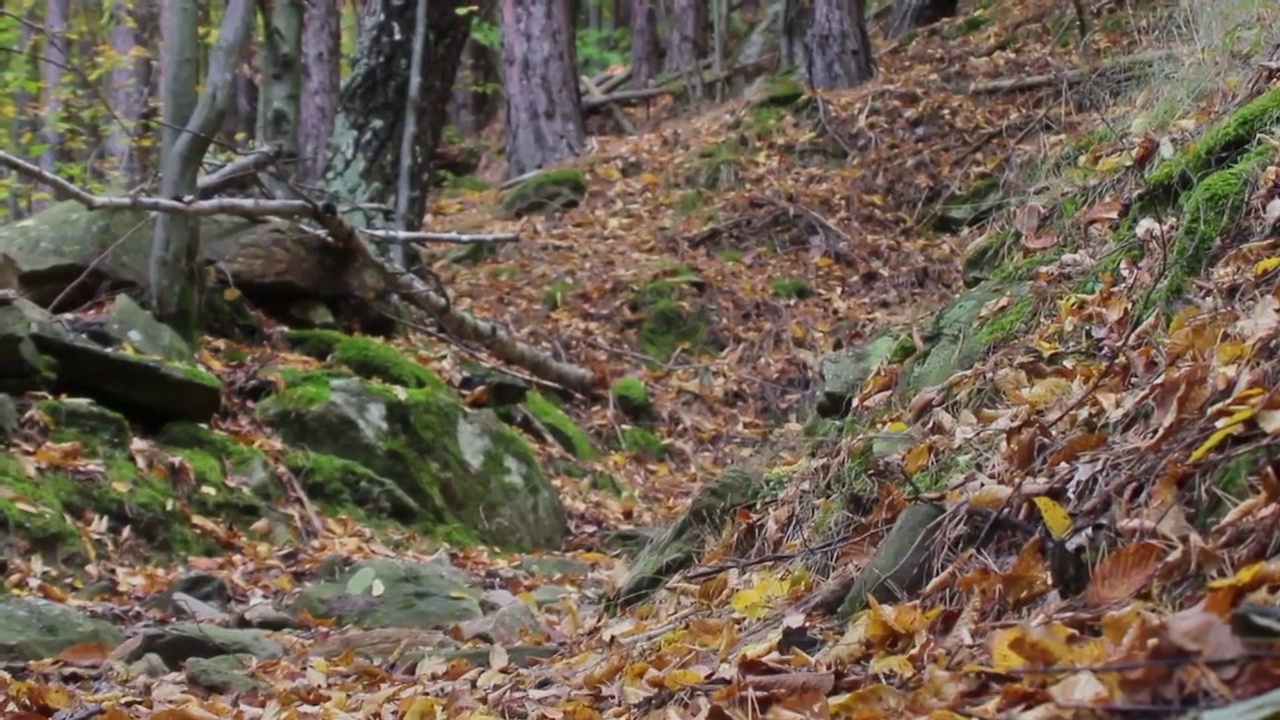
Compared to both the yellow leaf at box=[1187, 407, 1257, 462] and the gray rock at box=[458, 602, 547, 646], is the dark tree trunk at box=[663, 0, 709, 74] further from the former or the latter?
the yellow leaf at box=[1187, 407, 1257, 462]

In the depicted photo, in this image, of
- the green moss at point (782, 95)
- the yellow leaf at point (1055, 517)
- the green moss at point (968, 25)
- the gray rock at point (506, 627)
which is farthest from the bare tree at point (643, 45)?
the yellow leaf at point (1055, 517)

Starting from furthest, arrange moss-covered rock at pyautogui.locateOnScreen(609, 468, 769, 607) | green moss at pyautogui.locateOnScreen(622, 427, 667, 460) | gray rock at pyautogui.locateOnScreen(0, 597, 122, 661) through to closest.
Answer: green moss at pyautogui.locateOnScreen(622, 427, 667, 460) → moss-covered rock at pyautogui.locateOnScreen(609, 468, 769, 607) → gray rock at pyautogui.locateOnScreen(0, 597, 122, 661)

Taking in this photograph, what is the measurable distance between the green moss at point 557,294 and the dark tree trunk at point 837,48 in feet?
12.9

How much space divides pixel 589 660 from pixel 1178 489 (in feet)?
6.07

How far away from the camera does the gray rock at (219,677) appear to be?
3910mm

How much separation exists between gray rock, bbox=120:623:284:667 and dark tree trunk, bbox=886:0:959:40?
13332 mm

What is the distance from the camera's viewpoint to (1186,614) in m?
1.87

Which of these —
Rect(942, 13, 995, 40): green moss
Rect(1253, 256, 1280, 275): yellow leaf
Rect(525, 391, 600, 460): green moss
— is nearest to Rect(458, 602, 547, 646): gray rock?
Rect(1253, 256, 1280, 275): yellow leaf

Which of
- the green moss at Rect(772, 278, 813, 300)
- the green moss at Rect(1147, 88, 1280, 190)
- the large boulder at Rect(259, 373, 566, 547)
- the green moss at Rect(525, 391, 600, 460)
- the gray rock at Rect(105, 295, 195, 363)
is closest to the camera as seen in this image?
the green moss at Rect(1147, 88, 1280, 190)

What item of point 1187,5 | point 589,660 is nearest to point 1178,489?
point 589,660

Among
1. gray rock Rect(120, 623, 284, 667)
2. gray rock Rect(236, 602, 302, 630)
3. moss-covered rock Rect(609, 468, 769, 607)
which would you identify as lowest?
gray rock Rect(236, 602, 302, 630)

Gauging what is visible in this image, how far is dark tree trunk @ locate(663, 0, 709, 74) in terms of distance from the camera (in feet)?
58.2

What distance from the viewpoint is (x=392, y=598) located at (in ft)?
17.0

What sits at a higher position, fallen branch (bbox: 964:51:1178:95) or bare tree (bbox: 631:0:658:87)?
bare tree (bbox: 631:0:658:87)
